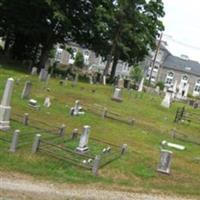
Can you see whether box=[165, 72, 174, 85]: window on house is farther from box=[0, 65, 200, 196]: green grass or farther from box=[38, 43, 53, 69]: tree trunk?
box=[0, 65, 200, 196]: green grass

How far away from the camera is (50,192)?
49.2 feet

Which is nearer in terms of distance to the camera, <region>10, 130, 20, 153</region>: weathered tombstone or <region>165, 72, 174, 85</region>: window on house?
<region>10, 130, 20, 153</region>: weathered tombstone

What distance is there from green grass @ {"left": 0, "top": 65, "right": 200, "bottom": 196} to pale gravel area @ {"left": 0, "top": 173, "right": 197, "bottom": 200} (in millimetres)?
617

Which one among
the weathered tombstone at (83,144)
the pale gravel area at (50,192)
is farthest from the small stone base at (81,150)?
the pale gravel area at (50,192)

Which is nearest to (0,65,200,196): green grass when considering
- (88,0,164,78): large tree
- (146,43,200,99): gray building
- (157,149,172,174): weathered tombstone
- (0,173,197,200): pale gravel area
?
(157,149,172,174): weathered tombstone

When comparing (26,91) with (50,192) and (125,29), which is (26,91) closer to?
(50,192)

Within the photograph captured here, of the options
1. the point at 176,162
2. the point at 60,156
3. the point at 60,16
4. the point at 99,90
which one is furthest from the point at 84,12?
the point at 60,156

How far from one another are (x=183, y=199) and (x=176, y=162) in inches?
220

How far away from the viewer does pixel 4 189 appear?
14.4 metres

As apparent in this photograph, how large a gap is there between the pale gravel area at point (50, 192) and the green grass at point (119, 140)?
2.02 feet

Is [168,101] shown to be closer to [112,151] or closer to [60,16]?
[60,16]

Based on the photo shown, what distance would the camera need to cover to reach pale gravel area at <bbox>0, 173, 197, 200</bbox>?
14.3 metres

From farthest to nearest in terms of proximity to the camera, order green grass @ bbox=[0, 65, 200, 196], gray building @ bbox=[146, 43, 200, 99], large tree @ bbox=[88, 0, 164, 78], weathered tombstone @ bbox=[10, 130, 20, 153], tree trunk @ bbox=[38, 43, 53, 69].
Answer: gray building @ bbox=[146, 43, 200, 99], large tree @ bbox=[88, 0, 164, 78], tree trunk @ bbox=[38, 43, 53, 69], weathered tombstone @ bbox=[10, 130, 20, 153], green grass @ bbox=[0, 65, 200, 196]

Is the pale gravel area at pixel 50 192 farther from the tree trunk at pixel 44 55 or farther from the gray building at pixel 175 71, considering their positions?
the gray building at pixel 175 71
